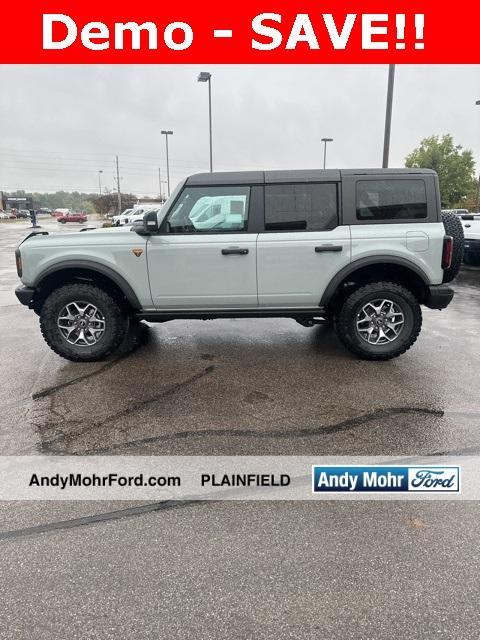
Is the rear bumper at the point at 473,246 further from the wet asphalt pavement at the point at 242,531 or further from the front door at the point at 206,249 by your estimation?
the front door at the point at 206,249

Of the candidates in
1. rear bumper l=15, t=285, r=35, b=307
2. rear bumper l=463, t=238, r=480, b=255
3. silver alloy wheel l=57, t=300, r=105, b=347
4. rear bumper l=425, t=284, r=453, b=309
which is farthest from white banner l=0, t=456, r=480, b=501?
rear bumper l=463, t=238, r=480, b=255

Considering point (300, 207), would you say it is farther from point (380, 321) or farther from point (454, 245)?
point (454, 245)

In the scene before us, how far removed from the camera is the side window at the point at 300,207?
4.75m

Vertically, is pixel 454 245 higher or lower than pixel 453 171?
lower

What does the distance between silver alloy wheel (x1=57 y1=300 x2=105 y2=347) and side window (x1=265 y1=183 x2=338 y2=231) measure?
211cm

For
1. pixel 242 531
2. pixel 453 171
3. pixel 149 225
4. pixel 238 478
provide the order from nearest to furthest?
pixel 242 531, pixel 238 478, pixel 149 225, pixel 453 171

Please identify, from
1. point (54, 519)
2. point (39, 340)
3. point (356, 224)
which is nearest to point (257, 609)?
point (54, 519)

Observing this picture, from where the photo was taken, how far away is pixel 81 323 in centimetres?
495

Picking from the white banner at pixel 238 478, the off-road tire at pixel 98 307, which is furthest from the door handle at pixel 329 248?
the white banner at pixel 238 478

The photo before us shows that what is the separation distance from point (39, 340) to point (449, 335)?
211 inches

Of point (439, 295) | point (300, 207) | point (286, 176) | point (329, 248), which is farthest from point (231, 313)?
point (439, 295)

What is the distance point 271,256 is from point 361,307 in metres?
1.11

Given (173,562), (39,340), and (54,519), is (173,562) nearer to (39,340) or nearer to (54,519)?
(54,519)

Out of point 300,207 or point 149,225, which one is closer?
point 149,225
